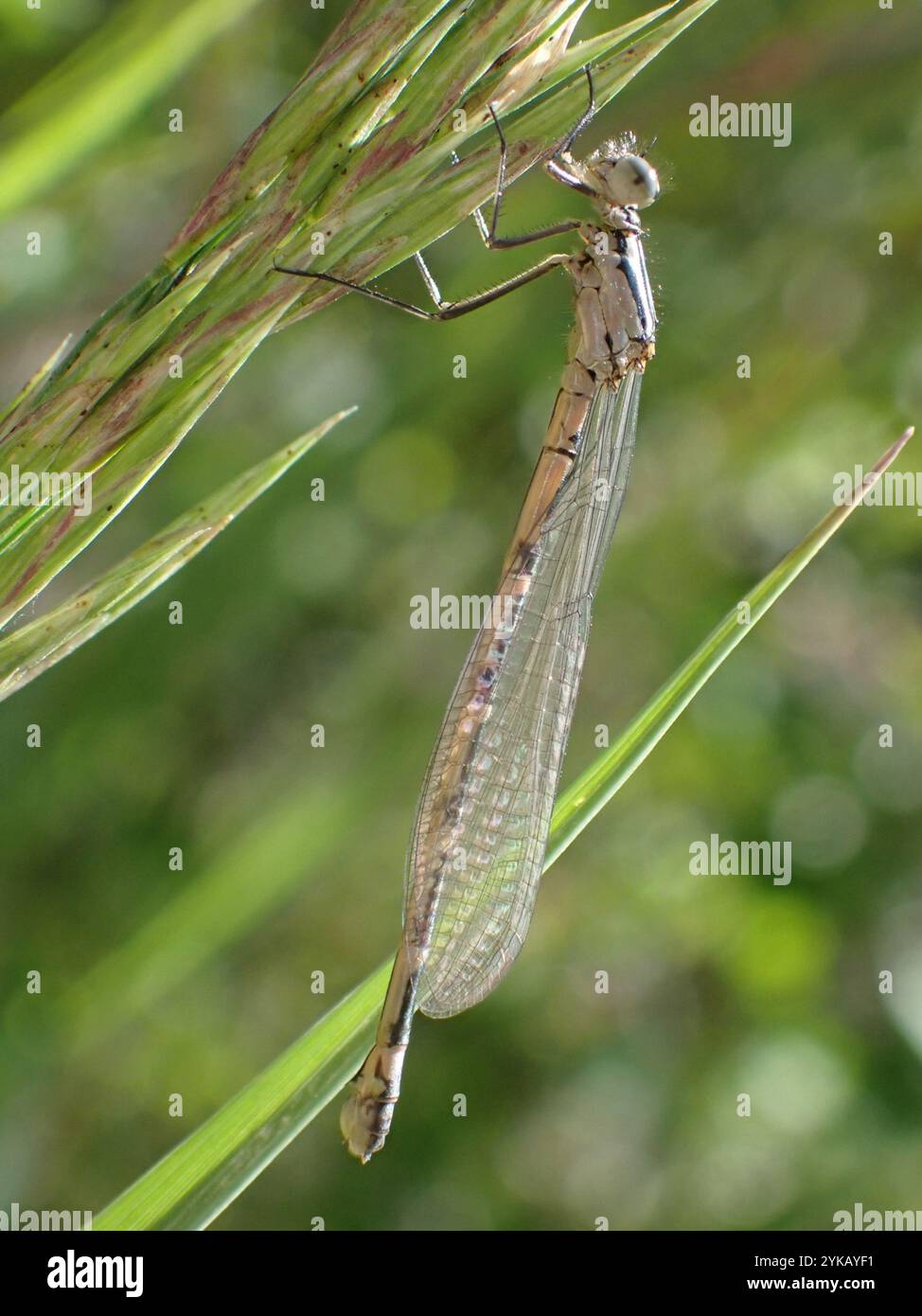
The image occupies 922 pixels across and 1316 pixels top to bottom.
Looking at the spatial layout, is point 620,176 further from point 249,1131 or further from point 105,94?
point 249,1131

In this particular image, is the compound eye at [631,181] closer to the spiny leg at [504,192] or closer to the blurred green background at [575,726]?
the spiny leg at [504,192]

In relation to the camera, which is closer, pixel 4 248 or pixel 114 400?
pixel 114 400

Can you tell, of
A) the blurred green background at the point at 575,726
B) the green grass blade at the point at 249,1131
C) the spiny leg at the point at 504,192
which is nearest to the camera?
the green grass blade at the point at 249,1131

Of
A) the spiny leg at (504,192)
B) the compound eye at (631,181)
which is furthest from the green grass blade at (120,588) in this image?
the compound eye at (631,181)

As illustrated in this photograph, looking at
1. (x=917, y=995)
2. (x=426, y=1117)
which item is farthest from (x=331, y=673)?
(x=917, y=995)

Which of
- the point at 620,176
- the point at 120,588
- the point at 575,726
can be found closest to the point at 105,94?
the point at 620,176

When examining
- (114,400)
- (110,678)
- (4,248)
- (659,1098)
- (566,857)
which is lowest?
(659,1098)

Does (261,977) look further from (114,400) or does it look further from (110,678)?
(114,400)
